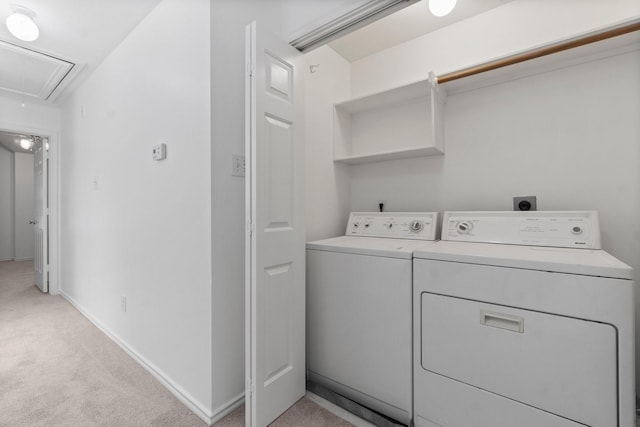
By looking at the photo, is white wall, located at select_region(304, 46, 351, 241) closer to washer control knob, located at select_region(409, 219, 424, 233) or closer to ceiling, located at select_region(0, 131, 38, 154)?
washer control knob, located at select_region(409, 219, 424, 233)

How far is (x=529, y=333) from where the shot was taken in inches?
41.5

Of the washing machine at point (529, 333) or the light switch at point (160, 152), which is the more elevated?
the light switch at point (160, 152)

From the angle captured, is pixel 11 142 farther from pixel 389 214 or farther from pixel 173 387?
pixel 389 214

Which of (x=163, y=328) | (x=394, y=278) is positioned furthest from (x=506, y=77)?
(x=163, y=328)

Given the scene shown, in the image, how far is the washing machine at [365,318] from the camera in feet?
4.52

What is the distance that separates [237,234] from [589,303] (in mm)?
1499

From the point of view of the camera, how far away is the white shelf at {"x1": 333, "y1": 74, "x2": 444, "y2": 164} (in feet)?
6.23

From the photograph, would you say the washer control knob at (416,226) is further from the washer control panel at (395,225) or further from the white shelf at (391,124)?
the white shelf at (391,124)

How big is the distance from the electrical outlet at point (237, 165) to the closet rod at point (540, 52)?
1.37 metres

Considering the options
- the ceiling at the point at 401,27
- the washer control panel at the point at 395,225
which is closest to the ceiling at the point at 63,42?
the ceiling at the point at 401,27

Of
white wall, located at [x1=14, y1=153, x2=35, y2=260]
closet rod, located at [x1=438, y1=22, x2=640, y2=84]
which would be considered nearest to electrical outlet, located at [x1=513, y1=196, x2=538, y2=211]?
closet rod, located at [x1=438, y1=22, x2=640, y2=84]

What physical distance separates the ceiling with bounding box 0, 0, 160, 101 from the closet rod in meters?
1.96

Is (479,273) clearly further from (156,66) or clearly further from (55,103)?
(55,103)

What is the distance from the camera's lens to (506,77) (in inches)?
68.7
